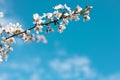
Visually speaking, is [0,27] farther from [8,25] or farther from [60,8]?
[60,8]

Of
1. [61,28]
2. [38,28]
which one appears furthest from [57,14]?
[38,28]

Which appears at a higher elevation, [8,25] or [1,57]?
[8,25]

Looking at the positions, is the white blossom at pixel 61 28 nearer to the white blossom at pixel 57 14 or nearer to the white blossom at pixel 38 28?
the white blossom at pixel 57 14

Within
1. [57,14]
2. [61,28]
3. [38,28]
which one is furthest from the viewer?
[61,28]

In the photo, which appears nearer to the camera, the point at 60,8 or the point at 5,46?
the point at 60,8

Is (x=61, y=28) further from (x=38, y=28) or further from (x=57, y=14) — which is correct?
(x=38, y=28)

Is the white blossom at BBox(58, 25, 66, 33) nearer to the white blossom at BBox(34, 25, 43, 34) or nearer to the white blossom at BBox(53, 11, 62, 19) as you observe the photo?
the white blossom at BBox(53, 11, 62, 19)

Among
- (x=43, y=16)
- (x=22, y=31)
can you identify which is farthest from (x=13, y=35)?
(x=43, y=16)

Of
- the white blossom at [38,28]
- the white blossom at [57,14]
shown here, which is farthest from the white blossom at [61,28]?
the white blossom at [38,28]

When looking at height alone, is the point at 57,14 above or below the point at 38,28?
above

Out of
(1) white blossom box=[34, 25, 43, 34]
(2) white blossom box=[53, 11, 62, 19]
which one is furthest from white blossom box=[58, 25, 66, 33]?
(1) white blossom box=[34, 25, 43, 34]

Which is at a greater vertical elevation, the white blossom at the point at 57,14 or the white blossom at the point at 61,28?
the white blossom at the point at 57,14
